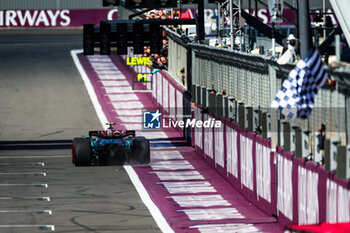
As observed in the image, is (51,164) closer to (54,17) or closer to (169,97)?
(169,97)

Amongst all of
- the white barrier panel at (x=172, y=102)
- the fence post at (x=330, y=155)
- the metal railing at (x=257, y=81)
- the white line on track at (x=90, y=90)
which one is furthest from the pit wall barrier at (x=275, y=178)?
the white line on track at (x=90, y=90)

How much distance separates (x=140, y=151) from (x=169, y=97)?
42.7ft

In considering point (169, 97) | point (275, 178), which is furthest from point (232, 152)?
point (169, 97)

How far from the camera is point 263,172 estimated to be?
25156 millimetres

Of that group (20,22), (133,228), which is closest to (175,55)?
(133,228)

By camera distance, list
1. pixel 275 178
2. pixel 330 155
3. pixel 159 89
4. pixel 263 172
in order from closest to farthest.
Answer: pixel 330 155 → pixel 275 178 → pixel 263 172 → pixel 159 89

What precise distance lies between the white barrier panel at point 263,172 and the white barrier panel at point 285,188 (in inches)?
44.6

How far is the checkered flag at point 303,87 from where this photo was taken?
1897cm

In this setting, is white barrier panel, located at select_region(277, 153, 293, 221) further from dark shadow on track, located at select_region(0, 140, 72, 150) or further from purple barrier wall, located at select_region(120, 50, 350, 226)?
dark shadow on track, located at select_region(0, 140, 72, 150)

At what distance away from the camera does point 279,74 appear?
2453cm

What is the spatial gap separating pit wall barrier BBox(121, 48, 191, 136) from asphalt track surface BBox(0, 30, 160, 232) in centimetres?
335

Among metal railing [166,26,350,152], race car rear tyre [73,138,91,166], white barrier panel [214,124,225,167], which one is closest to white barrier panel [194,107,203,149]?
metal railing [166,26,350,152]

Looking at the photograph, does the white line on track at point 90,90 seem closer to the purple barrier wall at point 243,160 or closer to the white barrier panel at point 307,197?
the purple barrier wall at point 243,160

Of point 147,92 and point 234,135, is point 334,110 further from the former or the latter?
point 147,92
